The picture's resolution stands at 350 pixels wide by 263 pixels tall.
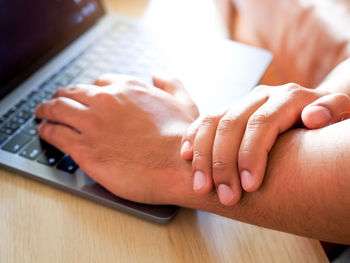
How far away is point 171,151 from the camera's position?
52 centimetres

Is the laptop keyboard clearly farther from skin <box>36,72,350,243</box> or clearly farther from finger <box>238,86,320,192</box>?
finger <box>238,86,320,192</box>

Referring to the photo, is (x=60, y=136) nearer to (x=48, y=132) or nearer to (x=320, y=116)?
(x=48, y=132)

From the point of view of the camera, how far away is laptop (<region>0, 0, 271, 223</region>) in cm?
54

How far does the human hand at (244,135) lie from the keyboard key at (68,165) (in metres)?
0.19

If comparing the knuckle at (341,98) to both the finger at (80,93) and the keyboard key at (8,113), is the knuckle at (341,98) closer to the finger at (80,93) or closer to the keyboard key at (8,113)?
the finger at (80,93)

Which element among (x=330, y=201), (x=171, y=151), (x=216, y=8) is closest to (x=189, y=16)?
(x=216, y=8)

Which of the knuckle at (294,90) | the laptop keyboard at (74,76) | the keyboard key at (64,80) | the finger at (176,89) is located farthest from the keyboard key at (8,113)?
the knuckle at (294,90)

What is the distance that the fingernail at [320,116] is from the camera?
45 centimetres

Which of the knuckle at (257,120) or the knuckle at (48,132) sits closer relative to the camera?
the knuckle at (257,120)

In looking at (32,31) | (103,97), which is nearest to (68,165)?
(103,97)

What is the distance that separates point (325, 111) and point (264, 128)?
0.09 metres

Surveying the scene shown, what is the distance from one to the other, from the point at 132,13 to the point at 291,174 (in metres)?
0.82

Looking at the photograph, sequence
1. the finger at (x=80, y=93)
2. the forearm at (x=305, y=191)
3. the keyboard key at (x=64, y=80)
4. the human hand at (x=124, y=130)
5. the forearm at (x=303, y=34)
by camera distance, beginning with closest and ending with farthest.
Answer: the forearm at (x=305, y=191)
the human hand at (x=124, y=130)
the finger at (x=80, y=93)
the keyboard key at (x=64, y=80)
the forearm at (x=303, y=34)

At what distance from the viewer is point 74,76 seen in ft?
2.46
